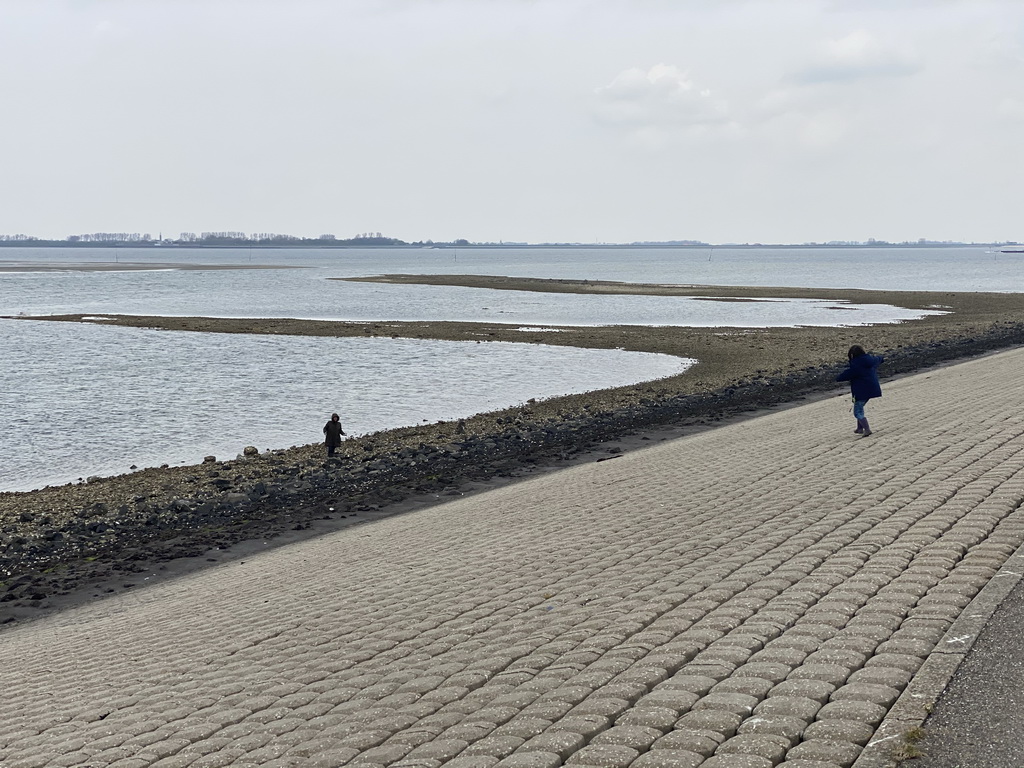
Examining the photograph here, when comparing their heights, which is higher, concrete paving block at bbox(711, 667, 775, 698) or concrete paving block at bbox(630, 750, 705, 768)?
concrete paving block at bbox(711, 667, 775, 698)

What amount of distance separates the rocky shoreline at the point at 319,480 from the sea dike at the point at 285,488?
28mm

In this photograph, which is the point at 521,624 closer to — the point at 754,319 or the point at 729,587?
the point at 729,587

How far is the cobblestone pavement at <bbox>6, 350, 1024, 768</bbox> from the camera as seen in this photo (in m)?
5.83

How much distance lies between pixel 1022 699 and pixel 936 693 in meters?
0.45

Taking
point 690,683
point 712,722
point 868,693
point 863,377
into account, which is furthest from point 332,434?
point 868,693

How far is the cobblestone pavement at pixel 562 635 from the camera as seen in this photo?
5.83m

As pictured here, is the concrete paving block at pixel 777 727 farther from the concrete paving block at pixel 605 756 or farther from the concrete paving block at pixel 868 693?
the concrete paving block at pixel 605 756

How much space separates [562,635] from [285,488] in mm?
11465

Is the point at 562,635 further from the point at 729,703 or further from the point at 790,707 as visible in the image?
the point at 790,707

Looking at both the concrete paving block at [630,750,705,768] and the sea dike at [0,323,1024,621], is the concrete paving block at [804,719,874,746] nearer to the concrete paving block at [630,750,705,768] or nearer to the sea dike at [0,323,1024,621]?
the concrete paving block at [630,750,705,768]

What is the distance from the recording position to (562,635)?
7426 millimetres

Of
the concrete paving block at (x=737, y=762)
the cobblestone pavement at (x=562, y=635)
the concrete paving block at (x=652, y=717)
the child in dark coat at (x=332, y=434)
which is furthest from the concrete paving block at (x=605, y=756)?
the child in dark coat at (x=332, y=434)

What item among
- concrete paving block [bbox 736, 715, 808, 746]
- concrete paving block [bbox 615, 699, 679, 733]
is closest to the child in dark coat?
concrete paving block [bbox 615, 699, 679, 733]

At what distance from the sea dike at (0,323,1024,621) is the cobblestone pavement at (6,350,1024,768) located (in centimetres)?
219
